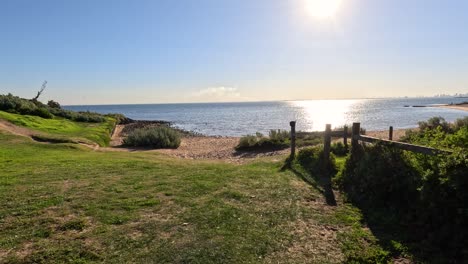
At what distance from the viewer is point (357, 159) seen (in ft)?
27.6

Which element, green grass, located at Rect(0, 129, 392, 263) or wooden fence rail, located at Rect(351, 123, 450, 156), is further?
wooden fence rail, located at Rect(351, 123, 450, 156)

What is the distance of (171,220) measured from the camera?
18.6ft

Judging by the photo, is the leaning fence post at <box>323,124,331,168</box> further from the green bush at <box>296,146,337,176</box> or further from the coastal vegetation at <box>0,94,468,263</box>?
the coastal vegetation at <box>0,94,468,263</box>

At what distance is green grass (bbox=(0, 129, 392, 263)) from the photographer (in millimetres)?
4523

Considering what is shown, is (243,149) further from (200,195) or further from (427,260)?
(427,260)

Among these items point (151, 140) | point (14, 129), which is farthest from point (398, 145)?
point (14, 129)

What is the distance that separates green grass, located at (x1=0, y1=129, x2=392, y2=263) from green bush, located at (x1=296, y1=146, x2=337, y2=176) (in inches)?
42.5

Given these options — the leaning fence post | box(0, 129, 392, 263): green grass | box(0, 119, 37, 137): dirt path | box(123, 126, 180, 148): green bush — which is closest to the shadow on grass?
box(0, 129, 392, 263): green grass

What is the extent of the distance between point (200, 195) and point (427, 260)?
170 inches

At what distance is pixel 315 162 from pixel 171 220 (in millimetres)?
5881

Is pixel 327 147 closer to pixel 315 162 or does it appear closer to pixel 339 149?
pixel 315 162

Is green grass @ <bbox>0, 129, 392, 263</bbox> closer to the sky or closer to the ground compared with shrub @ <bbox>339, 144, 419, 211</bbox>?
closer to the ground

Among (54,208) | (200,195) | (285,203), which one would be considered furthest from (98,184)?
(285,203)

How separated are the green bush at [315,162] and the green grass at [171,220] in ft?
3.54
